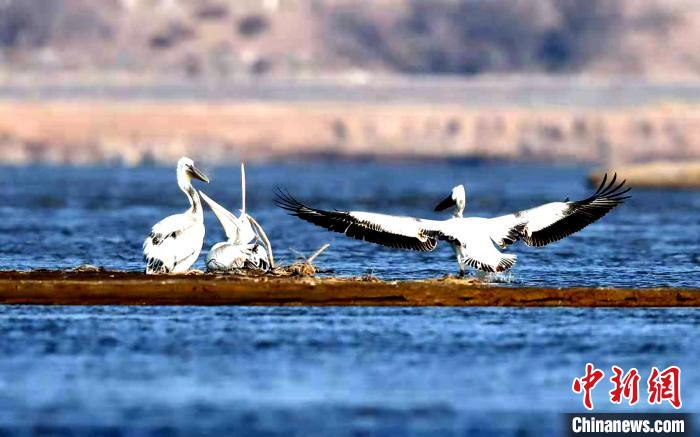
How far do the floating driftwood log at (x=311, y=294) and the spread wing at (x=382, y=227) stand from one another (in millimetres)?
969

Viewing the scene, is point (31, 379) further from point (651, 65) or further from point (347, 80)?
point (651, 65)

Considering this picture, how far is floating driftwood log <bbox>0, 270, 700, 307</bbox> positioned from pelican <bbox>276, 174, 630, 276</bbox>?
83 centimetres

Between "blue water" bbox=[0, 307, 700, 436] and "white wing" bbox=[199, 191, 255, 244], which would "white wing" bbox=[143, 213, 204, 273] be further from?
"white wing" bbox=[199, 191, 255, 244]

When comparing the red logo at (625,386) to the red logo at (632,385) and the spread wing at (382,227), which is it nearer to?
the red logo at (632,385)

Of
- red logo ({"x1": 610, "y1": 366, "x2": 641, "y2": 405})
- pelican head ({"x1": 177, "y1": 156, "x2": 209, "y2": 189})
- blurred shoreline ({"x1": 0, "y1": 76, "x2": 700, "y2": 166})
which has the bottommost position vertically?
red logo ({"x1": 610, "y1": 366, "x2": 641, "y2": 405})

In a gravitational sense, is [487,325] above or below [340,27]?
below

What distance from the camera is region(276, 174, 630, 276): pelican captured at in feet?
79.4

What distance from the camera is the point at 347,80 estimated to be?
151500 mm

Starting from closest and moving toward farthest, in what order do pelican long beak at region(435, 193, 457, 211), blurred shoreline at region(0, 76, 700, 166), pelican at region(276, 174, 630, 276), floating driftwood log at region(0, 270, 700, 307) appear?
1. floating driftwood log at region(0, 270, 700, 307)
2. pelican at region(276, 174, 630, 276)
3. pelican long beak at region(435, 193, 457, 211)
4. blurred shoreline at region(0, 76, 700, 166)

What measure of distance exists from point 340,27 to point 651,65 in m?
27.6

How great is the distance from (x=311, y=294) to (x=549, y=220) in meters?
3.39

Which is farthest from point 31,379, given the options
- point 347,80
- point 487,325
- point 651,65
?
point 651,65

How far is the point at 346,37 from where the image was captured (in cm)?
17650

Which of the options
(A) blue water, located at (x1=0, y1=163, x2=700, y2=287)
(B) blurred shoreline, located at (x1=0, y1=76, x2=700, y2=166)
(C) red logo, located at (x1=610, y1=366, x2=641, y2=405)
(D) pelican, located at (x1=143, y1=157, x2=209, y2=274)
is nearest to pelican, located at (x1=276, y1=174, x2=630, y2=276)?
(A) blue water, located at (x1=0, y1=163, x2=700, y2=287)
